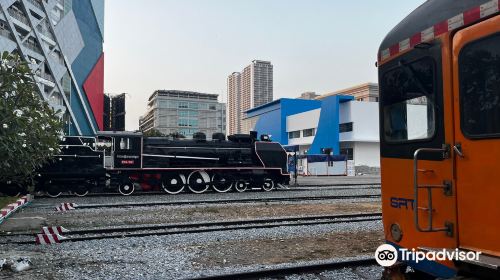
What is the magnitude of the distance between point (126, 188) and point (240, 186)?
→ 18.0ft

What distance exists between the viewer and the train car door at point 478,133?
2.72 metres

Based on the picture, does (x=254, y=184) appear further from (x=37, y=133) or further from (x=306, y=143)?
(x=306, y=143)

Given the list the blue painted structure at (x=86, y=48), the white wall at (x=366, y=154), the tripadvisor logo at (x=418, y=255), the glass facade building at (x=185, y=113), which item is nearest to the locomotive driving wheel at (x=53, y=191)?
the tripadvisor logo at (x=418, y=255)

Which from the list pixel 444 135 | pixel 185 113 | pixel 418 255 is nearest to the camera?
pixel 444 135

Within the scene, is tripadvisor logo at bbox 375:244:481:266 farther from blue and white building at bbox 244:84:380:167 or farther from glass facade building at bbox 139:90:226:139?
glass facade building at bbox 139:90:226:139

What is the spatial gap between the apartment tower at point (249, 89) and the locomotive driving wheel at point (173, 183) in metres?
106

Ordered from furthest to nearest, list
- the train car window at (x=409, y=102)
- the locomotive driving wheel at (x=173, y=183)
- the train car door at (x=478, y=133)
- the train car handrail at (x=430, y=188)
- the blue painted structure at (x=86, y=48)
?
the blue painted structure at (x=86, y=48) < the locomotive driving wheel at (x=173, y=183) < the train car window at (x=409, y=102) < the train car handrail at (x=430, y=188) < the train car door at (x=478, y=133)

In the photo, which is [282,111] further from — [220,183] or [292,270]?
[292,270]

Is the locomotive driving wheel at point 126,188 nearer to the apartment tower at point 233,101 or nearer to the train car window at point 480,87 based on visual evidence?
the train car window at point 480,87

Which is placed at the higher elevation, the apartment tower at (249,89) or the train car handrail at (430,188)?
the apartment tower at (249,89)

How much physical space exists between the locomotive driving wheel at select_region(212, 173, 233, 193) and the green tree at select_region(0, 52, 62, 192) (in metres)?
8.66

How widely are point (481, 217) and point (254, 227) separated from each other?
22.8ft

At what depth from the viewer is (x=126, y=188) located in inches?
728

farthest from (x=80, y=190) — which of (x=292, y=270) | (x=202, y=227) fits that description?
(x=292, y=270)
